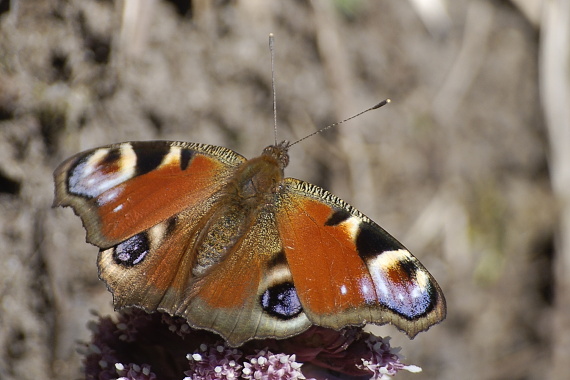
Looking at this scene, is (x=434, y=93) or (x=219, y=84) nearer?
(x=219, y=84)

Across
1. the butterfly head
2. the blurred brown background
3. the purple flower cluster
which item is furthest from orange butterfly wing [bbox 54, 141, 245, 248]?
the blurred brown background

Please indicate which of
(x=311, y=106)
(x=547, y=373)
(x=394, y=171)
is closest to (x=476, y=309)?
(x=547, y=373)

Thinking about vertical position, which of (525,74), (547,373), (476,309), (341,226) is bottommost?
(547,373)

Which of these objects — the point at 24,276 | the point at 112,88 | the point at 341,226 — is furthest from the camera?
the point at 112,88

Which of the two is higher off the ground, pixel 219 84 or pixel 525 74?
pixel 525 74

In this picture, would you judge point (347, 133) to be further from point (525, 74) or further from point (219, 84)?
point (525, 74)

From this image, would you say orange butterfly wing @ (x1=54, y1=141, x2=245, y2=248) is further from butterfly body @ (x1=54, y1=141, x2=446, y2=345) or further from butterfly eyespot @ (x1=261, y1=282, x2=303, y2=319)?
butterfly eyespot @ (x1=261, y1=282, x2=303, y2=319)

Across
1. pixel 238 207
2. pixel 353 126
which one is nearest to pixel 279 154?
pixel 238 207
